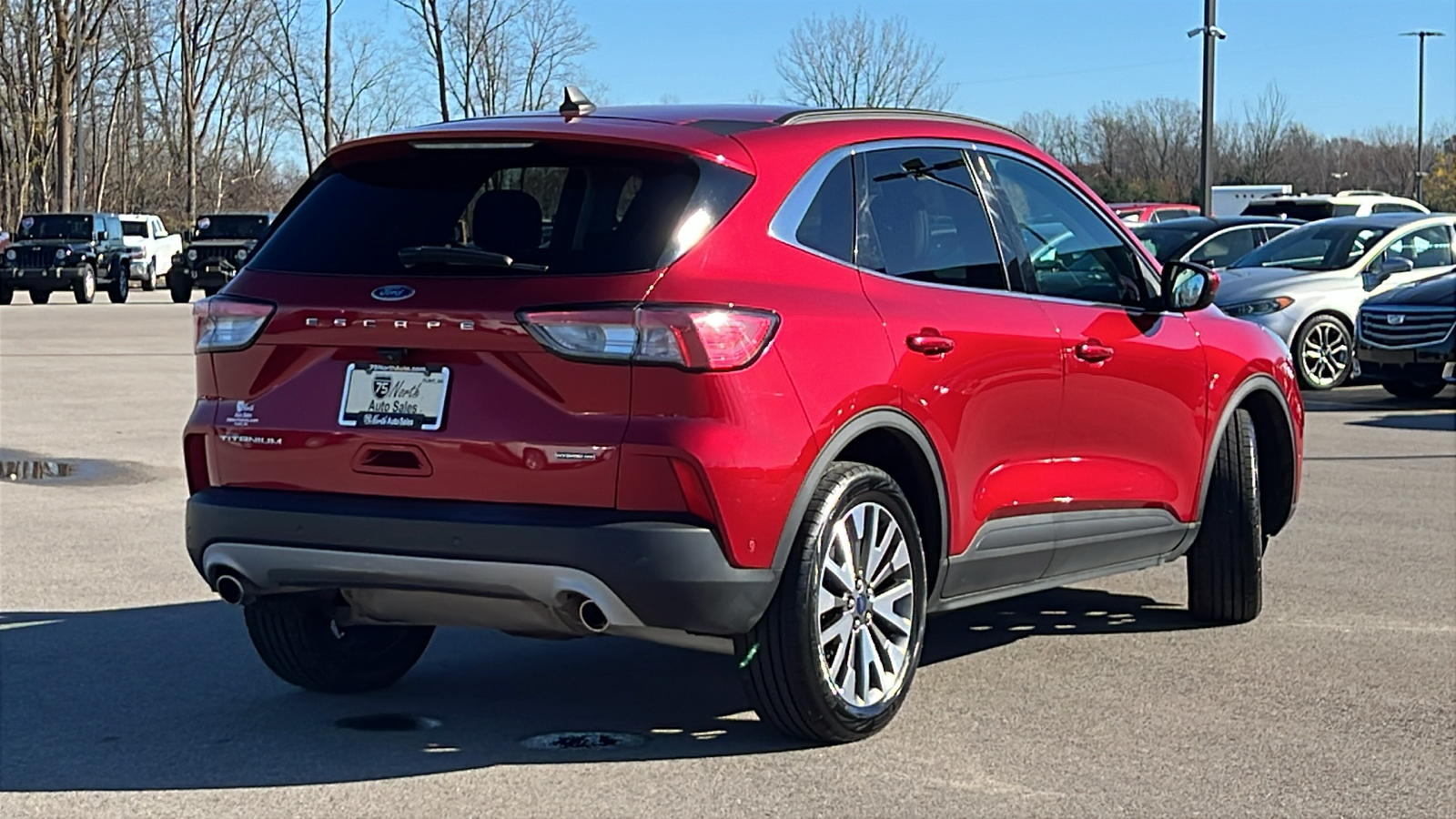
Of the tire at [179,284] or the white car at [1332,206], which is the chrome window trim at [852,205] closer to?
the white car at [1332,206]

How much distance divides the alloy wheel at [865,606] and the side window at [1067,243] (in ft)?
4.04

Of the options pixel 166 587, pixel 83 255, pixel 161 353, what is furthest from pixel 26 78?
pixel 166 587

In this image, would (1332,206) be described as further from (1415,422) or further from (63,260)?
(63,260)

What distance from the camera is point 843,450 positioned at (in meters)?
5.36

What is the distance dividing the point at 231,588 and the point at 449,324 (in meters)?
1.04

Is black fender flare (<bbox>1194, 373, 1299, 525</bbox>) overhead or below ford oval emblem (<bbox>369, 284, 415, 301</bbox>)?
below

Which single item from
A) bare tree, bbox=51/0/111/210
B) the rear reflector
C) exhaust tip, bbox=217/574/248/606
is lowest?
exhaust tip, bbox=217/574/248/606

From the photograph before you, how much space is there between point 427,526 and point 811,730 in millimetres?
1233

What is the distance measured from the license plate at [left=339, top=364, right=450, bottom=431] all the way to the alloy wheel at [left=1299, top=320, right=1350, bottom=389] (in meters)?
14.8

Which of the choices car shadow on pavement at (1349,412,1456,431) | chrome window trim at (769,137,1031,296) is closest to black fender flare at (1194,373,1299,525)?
chrome window trim at (769,137,1031,296)

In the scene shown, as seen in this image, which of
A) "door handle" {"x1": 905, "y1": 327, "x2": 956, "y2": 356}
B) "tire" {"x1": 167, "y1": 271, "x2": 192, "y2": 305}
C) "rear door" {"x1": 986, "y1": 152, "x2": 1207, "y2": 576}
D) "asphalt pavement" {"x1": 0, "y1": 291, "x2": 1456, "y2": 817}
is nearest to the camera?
"asphalt pavement" {"x1": 0, "y1": 291, "x2": 1456, "y2": 817}

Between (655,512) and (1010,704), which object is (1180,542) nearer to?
(1010,704)

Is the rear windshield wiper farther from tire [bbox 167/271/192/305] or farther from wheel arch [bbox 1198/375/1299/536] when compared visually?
tire [bbox 167/271/192/305]

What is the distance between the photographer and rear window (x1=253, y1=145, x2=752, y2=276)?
505cm
